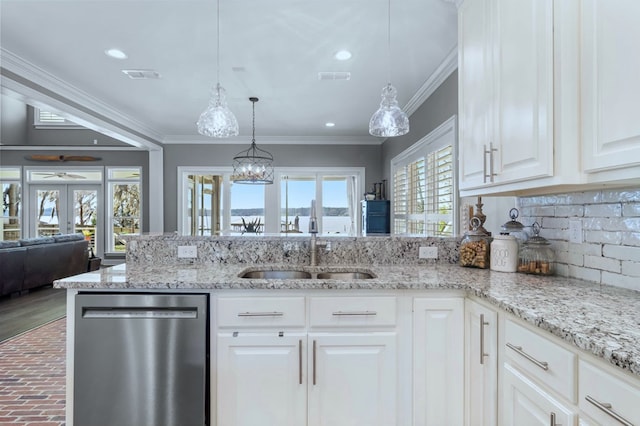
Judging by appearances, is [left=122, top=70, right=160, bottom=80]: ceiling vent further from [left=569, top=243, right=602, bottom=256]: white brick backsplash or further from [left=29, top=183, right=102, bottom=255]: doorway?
[left=29, top=183, right=102, bottom=255]: doorway

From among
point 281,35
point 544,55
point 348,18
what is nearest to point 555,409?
point 544,55

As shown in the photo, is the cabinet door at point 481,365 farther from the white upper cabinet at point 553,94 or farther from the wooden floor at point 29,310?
the wooden floor at point 29,310

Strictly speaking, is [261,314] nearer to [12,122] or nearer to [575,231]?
[575,231]

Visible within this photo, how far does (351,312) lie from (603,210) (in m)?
1.26

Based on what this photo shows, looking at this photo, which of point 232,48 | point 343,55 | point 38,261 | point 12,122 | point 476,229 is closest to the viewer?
point 476,229

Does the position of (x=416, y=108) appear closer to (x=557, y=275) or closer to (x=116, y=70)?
(x=557, y=275)

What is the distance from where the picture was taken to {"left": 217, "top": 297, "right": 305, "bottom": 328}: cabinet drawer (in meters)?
1.66

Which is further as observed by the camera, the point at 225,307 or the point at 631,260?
the point at 225,307

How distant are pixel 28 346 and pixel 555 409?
414cm

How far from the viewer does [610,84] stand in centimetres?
116

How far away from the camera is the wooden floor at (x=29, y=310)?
3648mm

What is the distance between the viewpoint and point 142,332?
1.65m

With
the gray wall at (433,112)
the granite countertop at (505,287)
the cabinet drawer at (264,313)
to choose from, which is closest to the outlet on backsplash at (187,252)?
the granite countertop at (505,287)

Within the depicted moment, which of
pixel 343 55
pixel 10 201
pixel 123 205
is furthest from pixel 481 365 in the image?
pixel 10 201
